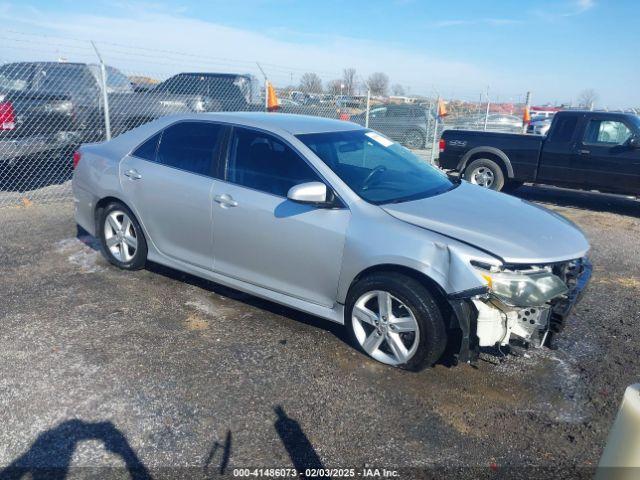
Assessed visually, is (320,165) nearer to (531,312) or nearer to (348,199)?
(348,199)

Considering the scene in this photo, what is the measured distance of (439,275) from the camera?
329 cm

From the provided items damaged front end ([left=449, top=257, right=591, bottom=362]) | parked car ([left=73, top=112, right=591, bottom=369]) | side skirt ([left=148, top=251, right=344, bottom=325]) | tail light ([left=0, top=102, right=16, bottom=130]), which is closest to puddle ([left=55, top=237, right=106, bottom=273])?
parked car ([left=73, top=112, right=591, bottom=369])

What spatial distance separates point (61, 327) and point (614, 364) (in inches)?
162

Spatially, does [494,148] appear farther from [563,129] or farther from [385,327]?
A: [385,327]

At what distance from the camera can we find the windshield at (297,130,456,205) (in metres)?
3.93

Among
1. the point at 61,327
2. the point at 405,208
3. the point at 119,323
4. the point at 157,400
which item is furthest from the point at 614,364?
the point at 61,327

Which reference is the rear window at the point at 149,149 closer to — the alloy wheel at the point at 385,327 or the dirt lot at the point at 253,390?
the dirt lot at the point at 253,390

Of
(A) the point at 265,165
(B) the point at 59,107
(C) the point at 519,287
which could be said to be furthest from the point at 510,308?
(B) the point at 59,107

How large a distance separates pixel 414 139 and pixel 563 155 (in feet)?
25.3

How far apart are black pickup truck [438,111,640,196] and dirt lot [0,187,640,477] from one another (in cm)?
450

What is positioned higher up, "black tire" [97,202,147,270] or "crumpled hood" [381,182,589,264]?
"crumpled hood" [381,182,589,264]

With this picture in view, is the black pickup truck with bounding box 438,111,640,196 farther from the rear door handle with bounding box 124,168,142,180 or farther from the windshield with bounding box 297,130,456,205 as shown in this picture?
the rear door handle with bounding box 124,168,142,180

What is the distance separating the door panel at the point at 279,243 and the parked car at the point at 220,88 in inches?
328

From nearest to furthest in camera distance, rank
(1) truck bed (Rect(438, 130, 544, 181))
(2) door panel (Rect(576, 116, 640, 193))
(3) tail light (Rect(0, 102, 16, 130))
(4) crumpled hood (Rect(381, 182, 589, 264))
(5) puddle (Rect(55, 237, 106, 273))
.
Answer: (4) crumpled hood (Rect(381, 182, 589, 264)), (5) puddle (Rect(55, 237, 106, 273)), (3) tail light (Rect(0, 102, 16, 130)), (2) door panel (Rect(576, 116, 640, 193)), (1) truck bed (Rect(438, 130, 544, 181))
